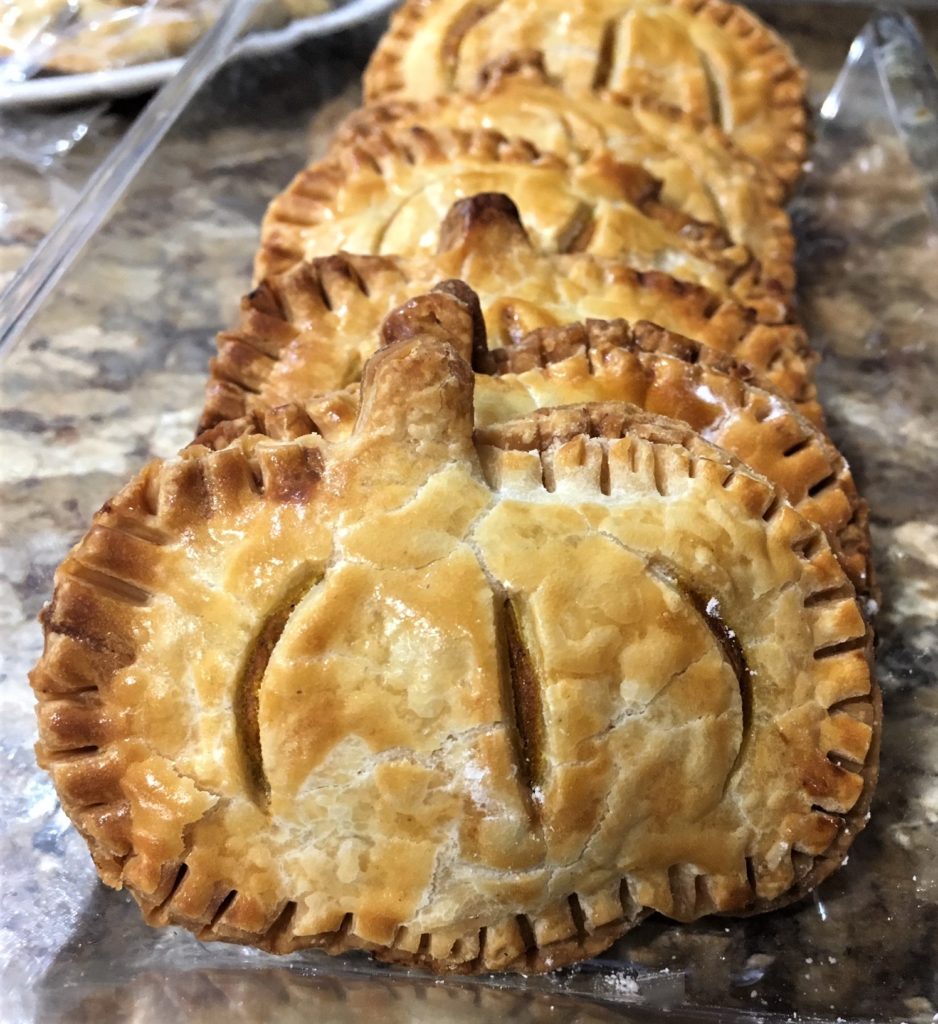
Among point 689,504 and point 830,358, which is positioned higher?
point 689,504

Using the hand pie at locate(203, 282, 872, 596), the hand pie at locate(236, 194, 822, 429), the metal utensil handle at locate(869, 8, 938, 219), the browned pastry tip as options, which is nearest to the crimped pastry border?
the hand pie at locate(203, 282, 872, 596)

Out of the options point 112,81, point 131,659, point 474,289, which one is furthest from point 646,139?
point 131,659

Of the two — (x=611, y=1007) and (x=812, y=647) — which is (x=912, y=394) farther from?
(x=611, y=1007)

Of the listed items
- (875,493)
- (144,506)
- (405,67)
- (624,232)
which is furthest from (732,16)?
(144,506)

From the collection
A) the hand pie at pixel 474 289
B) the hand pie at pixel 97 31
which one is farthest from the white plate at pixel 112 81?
the hand pie at pixel 474 289

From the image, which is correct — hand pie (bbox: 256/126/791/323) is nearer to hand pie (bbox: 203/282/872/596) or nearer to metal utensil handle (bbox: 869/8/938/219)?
hand pie (bbox: 203/282/872/596)

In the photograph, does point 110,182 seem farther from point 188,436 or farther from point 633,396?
point 633,396
